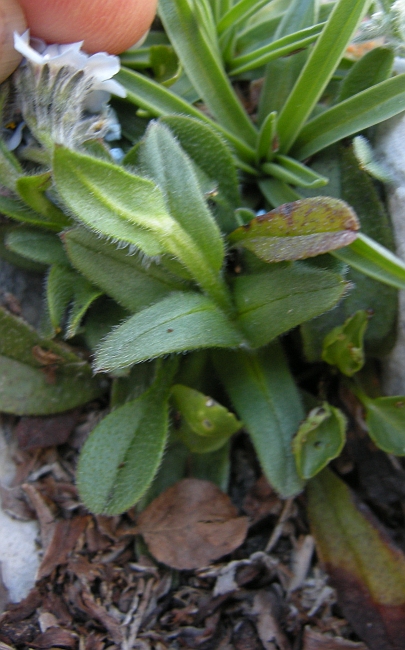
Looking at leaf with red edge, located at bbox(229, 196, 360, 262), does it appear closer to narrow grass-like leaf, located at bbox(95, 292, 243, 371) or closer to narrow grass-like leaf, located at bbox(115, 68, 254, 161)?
narrow grass-like leaf, located at bbox(95, 292, 243, 371)

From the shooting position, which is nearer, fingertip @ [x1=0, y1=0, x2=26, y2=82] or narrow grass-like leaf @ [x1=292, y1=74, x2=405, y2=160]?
fingertip @ [x1=0, y1=0, x2=26, y2=82]

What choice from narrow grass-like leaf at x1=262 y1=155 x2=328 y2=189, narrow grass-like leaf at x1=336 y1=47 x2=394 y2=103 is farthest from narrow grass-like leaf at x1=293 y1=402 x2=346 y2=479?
narrow grass-like leaf at x1=336 y1=47 x2=394 y2=103

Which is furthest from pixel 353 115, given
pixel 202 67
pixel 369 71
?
pixel 202 67

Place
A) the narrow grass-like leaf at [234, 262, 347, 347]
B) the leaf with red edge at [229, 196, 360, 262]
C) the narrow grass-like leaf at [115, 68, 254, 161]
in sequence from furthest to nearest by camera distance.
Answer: the narrow grass-like leaf at [115, 68, 254, 161]
the narrow grass-like leaf at [234, 262, 347, 347]
the leaf with red edge at [229, 196, 360, 262]

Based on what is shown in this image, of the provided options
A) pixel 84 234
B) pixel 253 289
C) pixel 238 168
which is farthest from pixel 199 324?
pixel 238 168

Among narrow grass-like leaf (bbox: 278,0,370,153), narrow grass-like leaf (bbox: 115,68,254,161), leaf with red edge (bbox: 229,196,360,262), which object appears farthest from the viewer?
narrow grass-like leaf (bbox: 115,68,254,161)

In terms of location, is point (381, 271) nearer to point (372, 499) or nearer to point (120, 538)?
point (372, 499)
